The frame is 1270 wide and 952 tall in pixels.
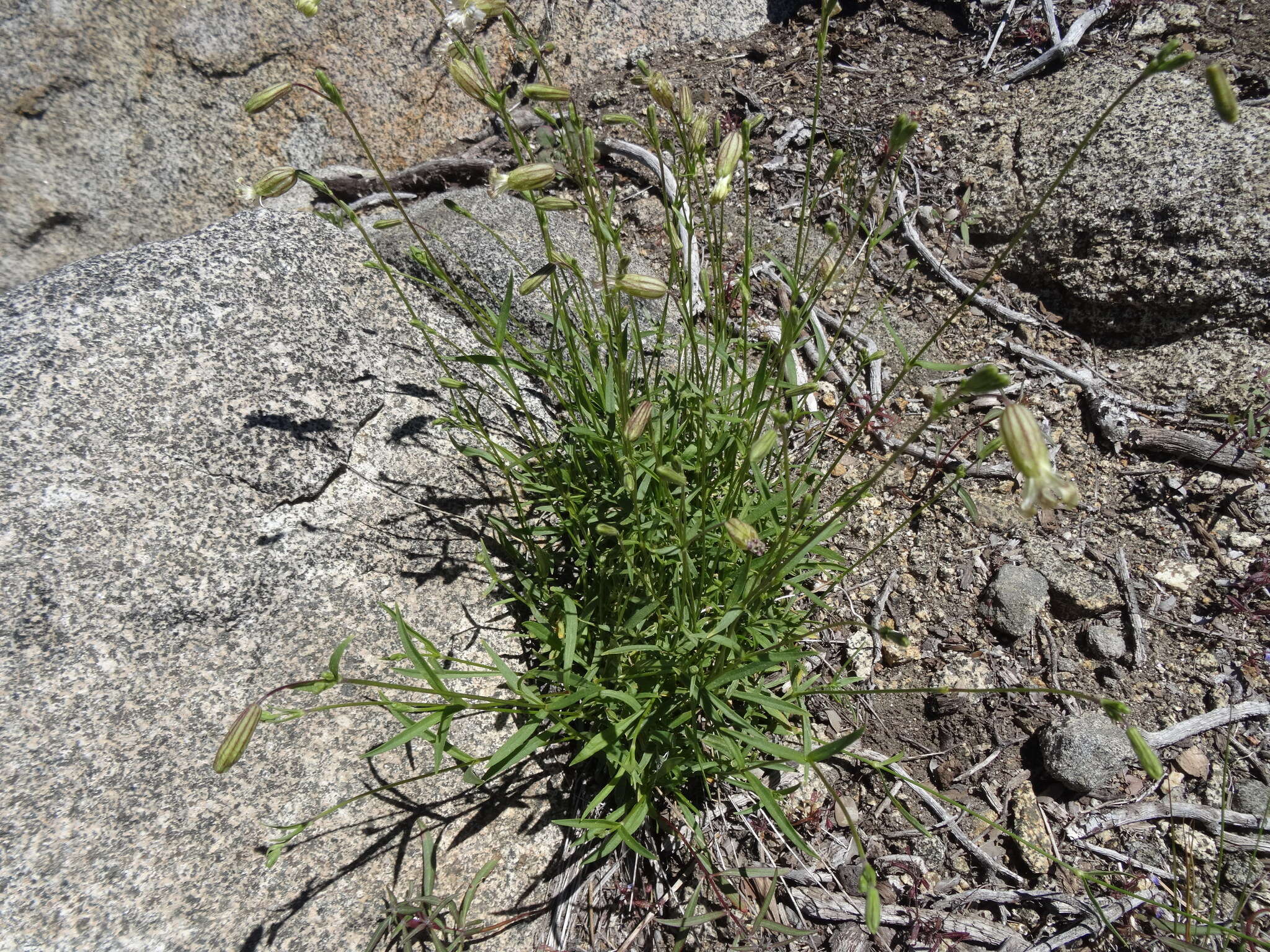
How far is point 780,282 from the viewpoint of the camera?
3.48m

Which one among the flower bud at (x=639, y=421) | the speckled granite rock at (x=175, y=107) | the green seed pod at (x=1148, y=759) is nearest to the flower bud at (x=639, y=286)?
the flower bud at (x=639, y=421)

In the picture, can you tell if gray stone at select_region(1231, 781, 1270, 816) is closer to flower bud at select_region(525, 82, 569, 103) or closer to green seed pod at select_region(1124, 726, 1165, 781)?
green seed pod at select_region(1124, 726, 1165, 781)

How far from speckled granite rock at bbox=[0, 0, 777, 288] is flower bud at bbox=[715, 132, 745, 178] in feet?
8.21

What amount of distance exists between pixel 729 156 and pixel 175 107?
3035mm

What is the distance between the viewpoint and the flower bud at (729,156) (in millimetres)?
1848

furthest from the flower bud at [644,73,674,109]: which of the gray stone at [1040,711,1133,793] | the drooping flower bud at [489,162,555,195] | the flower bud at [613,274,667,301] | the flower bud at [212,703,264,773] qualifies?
the gray stone at [1040,711,1133,793]

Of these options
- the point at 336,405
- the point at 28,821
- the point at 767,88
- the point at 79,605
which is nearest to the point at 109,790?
the point at 28,821

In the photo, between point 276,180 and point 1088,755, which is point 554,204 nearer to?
point 276,180

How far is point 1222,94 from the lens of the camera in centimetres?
124

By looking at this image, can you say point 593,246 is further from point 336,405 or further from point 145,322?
point 145,322

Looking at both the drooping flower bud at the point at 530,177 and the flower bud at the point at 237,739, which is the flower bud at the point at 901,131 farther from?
the flower bud at the point at 237,739

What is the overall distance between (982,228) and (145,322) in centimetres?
339

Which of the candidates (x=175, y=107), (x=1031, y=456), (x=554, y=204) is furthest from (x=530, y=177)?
(x=175, y=107)

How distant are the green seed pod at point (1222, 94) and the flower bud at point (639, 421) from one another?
1.15 metres
